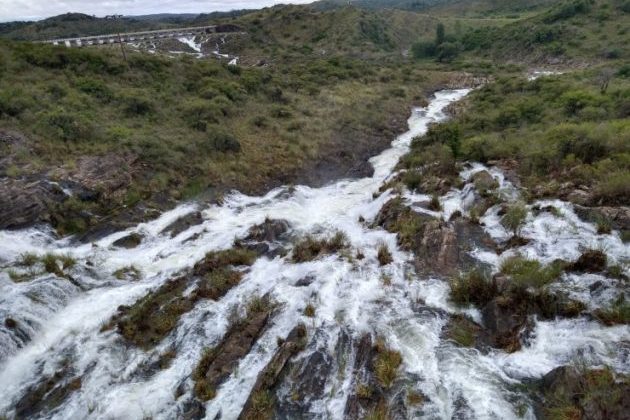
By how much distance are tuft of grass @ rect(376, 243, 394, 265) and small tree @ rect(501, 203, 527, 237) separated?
4318 mm

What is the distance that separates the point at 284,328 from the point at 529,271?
6.95m

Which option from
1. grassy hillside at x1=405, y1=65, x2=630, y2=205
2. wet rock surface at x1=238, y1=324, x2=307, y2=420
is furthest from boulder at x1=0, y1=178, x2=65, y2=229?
grassy hillside at x1=405, y1=65, x2=630, y2=205

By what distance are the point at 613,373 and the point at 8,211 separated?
19587 millimetres

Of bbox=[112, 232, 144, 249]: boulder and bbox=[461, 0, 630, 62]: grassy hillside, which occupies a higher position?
bbox=[461, 0, 630, 62]: grassy hillside

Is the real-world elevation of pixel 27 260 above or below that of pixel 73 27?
below

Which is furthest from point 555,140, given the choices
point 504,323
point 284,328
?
point 284,328

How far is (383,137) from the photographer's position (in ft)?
100

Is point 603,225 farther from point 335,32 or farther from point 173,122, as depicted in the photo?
point 335,32

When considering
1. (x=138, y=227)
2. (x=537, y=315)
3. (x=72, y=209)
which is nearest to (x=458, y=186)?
(x=537, y=315)

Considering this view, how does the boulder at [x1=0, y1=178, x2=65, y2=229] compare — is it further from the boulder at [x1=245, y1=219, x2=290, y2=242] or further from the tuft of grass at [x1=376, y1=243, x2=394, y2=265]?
the tuft of grass at [x1=376, y1=243, x2=394, y2=265]

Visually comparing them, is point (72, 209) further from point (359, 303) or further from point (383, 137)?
point (383, 137)

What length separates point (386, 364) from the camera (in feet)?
30.9

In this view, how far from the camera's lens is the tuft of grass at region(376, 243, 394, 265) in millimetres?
13805

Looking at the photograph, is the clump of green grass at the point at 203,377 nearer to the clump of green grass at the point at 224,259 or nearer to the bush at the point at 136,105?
the clump of green grass at the point at 224,259
